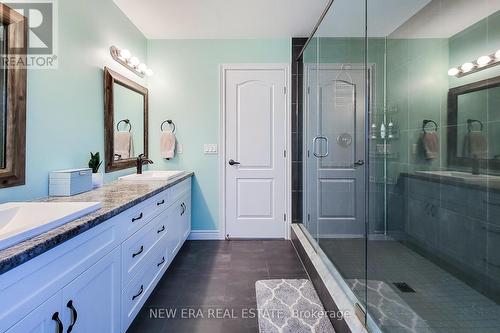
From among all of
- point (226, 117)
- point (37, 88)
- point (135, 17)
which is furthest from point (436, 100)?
point (135, 17)

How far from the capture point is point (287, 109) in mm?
3312

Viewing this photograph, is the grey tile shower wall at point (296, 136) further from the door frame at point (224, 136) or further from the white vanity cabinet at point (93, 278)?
the white vanity cabinet at point (93, 278)

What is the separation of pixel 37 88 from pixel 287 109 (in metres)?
2.42

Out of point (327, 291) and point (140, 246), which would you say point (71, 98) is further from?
point (327, 291)

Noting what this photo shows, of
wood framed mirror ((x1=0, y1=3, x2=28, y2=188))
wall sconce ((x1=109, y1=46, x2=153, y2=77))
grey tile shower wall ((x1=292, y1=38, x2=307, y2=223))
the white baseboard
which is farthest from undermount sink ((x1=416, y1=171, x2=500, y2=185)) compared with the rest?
wall sconce ((x1=109, y1=46, x2=153, y2=77))

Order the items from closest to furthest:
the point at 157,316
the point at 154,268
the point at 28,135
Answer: the point at 28,135, the point at 157,316, the point at 154,268

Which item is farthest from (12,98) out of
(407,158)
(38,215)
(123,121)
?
(407,158)

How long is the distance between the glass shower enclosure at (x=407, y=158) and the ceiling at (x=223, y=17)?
0.23 metres

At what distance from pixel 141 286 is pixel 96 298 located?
1.83ft

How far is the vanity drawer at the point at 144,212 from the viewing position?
1.57m

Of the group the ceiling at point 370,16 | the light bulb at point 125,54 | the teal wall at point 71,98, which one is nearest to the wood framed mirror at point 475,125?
the ceiling at point 370,16

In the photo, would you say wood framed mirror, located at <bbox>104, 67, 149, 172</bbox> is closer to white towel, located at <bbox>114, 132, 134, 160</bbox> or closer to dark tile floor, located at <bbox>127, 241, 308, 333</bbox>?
white towel, located at <bbox>114, 132, 134, 160</bbox>

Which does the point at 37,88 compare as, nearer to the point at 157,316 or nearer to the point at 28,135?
the point at 28,135

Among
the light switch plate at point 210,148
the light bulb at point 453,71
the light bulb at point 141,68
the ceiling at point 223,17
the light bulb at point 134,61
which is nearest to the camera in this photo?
the light bulb at point 453,71
